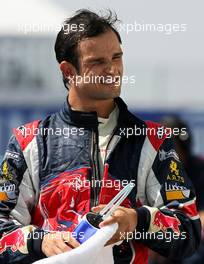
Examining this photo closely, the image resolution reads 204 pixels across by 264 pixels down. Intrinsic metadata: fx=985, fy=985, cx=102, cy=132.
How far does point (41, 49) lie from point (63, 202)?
6.98 meters

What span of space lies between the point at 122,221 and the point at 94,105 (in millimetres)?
472

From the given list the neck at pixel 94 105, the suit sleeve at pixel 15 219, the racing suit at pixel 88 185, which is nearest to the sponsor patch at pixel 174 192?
the racing suit at pixel 88 185

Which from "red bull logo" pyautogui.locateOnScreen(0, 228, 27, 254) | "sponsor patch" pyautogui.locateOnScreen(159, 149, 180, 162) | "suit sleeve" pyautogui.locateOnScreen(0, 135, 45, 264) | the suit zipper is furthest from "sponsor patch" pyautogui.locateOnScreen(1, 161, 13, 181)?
"sponsor patch" pyautogui.locateOnScreen(159, 149, 180, 162)

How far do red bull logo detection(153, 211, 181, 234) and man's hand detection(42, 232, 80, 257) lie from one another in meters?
0.30

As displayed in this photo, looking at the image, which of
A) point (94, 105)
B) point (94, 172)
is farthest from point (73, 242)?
point (94, 105)

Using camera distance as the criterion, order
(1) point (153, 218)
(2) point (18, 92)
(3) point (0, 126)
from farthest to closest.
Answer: (2) point (18, 92) < (3) point (0, 126) < (1) point (153, 218)

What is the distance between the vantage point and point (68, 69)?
3582 mm

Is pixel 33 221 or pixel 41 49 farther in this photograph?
pixel 41 49

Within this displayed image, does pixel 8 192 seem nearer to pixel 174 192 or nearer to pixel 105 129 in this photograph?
pixel 105 129

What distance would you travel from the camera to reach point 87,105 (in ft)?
11.5

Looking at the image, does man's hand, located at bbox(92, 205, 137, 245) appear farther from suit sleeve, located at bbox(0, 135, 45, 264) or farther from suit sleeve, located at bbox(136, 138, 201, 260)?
suit sleeve, located at bbox(0, 135, 45, 264)

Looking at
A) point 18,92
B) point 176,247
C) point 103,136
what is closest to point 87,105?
point 103,136

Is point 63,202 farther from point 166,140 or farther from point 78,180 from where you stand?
point 166,140

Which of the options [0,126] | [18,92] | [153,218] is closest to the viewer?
[153,218]
